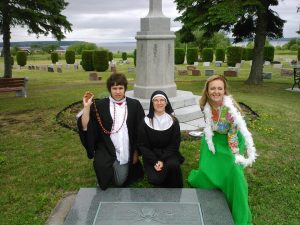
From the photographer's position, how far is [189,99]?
9461 millimetres

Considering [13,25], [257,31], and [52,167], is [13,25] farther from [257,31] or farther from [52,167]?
[52,167]

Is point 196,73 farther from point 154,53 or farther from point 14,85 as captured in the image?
point 154,53

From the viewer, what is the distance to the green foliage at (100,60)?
3160cm

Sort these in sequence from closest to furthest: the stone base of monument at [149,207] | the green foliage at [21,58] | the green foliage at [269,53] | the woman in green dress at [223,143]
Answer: the stone base of monument at [149,207] < the woman in green dress at [223,143] < the green foliage at [269,53] < the green foliage at [21,58]

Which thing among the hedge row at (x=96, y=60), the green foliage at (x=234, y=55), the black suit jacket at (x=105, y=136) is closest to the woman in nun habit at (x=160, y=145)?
the black suit jacket at (x=105, y=136)

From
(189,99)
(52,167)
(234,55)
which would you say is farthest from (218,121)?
(234,55)

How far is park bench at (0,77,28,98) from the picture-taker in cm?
1373

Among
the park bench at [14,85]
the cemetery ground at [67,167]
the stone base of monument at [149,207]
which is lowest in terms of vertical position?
the cemetery ground at [67,167]

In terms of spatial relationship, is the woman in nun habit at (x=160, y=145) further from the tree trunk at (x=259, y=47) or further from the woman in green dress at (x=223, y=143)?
the tree trunk at (x=259, y=47)

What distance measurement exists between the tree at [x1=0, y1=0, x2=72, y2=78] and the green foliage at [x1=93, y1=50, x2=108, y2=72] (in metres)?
11.0

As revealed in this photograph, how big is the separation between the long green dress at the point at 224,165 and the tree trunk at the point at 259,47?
46.0 ft

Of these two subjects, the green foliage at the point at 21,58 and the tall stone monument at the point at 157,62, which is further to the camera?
the green foliage at the point at 21,58

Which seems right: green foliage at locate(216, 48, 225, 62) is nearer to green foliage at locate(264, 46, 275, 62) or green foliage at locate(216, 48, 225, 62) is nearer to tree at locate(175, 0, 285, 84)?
green foliage at locate(264, 46, 275, 62)

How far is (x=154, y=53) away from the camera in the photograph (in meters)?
8.95
